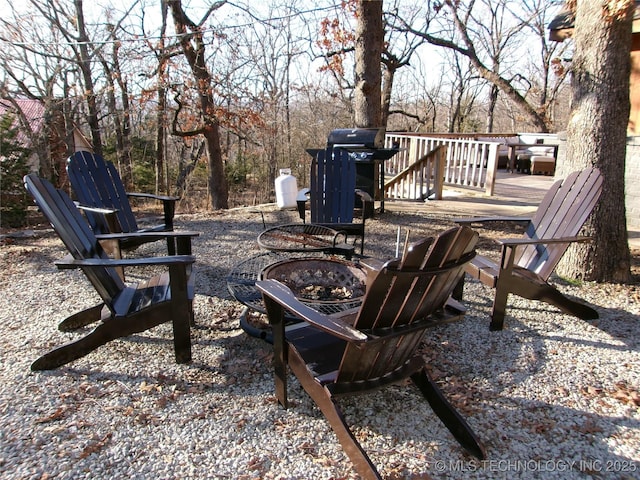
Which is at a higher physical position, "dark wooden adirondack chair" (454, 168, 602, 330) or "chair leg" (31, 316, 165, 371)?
"dark wooden adirondack chair" (454, 168, 602, 330)

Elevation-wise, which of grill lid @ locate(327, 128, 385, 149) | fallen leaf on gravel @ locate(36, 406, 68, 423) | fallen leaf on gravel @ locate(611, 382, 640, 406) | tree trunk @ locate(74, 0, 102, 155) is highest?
tree trunk @ locate(74, 0, 102, 155)

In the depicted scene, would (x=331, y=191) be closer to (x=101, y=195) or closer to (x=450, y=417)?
(x=101, y=195)

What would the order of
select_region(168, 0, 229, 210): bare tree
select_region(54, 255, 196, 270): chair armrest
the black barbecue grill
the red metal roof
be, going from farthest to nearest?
select_region(168, 0, 229, 210): bare tree, the red metal roof, the black barbecue grill, select_region(54, 255, 196, 270): chair armrest

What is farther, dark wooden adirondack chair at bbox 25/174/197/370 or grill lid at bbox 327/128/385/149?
grill lid at bbox 327/128/385/149

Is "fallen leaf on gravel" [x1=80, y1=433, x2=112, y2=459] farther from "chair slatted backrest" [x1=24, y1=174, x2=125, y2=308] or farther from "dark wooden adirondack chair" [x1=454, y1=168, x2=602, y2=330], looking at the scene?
"dark wooden adirondack chair" [x1=454, y1=168, x2=602, y2=330]

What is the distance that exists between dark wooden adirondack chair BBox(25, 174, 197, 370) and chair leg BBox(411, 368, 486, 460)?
124cm

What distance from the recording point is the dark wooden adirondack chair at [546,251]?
104 inches

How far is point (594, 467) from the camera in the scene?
164 centimetres

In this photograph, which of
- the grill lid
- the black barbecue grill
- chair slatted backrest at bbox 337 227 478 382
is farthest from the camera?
the grill lid

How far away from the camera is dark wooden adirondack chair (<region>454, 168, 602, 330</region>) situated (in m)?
2.64

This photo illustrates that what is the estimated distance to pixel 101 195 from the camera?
3635 millimetres

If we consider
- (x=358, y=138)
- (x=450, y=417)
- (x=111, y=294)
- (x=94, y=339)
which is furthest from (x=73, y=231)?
(x=358, y=138)

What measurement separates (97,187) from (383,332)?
3119mm

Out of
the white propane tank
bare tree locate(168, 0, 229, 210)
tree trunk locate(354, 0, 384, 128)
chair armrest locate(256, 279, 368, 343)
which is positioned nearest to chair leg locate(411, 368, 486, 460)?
chair armrest locate(256, 279, 368, 343)
